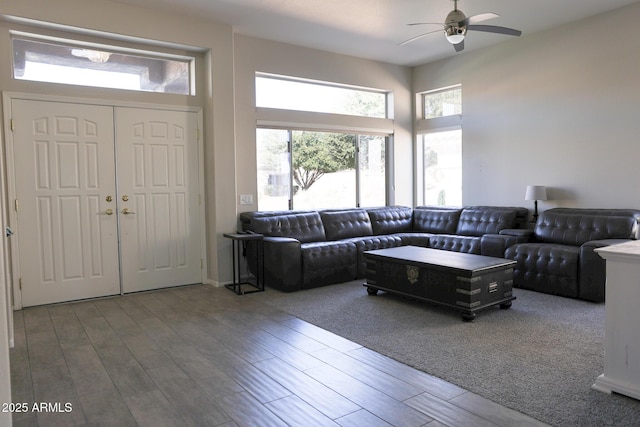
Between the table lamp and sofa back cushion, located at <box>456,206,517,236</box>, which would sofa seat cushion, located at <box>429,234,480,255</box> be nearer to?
sofa back cushion, located at <box>456,206,517,236</box>

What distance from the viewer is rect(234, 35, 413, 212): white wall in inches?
232

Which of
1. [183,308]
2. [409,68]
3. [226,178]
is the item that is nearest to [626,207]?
[409,68]

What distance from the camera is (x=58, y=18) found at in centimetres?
442

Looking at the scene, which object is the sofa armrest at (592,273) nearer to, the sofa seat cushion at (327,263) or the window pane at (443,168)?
the sofa seat cushion at (327,263)

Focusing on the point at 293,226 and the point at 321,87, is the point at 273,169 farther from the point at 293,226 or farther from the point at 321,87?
the point at 321,87

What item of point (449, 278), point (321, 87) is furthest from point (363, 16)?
point (449, 278)

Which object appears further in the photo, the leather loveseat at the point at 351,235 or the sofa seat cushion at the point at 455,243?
the sofa seat cushion at the point at 455,243

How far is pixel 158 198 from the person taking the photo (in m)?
5.29

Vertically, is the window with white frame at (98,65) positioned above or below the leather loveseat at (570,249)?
above

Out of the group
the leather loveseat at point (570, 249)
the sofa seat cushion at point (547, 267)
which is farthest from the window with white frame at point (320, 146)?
the sofa seat cushion at point (547, 267)

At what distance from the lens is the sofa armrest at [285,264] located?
512 cm

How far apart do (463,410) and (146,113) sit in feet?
14.7

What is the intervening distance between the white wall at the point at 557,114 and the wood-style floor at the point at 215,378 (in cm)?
390

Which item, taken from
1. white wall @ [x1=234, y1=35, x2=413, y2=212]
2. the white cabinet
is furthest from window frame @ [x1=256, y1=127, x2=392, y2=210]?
the white cabinet
